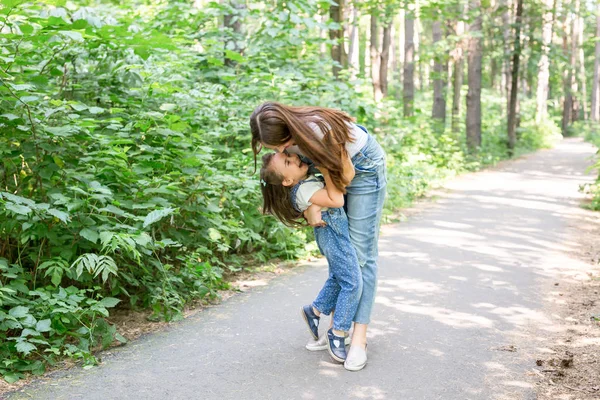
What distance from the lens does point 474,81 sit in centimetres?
1964

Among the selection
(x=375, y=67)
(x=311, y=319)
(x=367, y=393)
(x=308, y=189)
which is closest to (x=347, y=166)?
(x=308, y=189)

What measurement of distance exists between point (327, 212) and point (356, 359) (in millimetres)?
931

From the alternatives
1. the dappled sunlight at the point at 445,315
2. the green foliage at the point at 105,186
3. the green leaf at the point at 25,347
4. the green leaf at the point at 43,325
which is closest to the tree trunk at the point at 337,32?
the green foliage at the point at 105,186

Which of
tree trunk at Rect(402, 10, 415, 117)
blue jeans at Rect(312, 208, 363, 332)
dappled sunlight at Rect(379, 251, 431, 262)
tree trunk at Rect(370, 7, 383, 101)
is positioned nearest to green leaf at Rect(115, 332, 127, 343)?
blue jeans at Rect(312, 208, 363, 332)

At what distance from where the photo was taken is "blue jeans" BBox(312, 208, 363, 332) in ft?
12.9

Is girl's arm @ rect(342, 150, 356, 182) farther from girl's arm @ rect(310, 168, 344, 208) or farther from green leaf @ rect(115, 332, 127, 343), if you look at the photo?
green leaf @ rect(115, 332, 127, 343)

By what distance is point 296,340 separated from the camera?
452 centimetres

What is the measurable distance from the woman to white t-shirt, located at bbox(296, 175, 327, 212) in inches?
2.3

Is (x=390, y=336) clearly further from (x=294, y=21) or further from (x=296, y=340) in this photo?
(x=294, y=21)

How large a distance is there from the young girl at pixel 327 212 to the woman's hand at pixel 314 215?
0.03 meters

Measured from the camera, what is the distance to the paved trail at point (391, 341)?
3648mm

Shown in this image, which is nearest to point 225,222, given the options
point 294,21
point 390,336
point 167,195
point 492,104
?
point 167,195

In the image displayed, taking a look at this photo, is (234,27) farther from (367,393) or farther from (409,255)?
(367,393)

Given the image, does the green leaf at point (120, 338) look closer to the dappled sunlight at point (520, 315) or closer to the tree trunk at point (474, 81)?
the dappled sunlight at point (520, 315)
